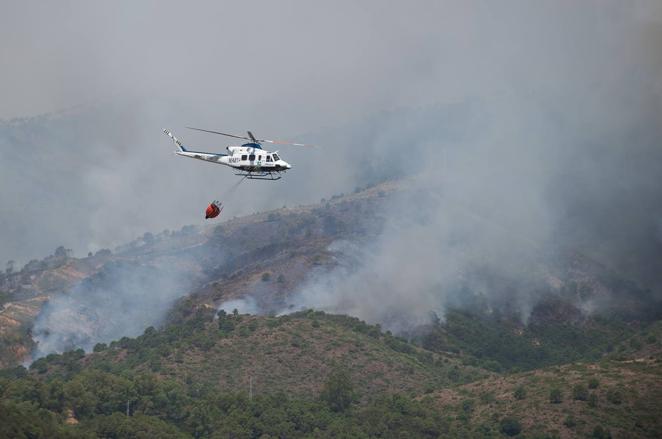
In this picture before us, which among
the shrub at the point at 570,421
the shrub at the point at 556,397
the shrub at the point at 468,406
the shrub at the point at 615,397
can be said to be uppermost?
the shrub at the point at 468,406

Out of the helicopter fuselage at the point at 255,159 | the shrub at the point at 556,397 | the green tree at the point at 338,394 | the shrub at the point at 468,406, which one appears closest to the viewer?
the helicopter fuselage at the point at 255,159

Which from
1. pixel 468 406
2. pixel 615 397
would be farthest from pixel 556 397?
pixel 468 406

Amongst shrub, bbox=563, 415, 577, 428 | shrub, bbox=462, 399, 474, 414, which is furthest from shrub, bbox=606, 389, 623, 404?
shrub, bbox=462, 399, 474, 414

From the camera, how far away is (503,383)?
190 m

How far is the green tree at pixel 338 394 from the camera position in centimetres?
19138

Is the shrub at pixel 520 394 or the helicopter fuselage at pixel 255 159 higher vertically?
the helicopter fuselage at pixel 255 159

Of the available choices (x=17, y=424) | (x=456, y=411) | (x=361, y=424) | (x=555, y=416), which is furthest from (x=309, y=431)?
(x=17, y=424)

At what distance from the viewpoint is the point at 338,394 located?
19300 centimetres

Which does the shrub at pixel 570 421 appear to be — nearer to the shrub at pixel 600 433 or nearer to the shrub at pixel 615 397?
the shrub at pixel 600 433

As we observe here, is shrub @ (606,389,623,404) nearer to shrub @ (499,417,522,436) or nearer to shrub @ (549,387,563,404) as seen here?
shrub @ (549,387,563,404)

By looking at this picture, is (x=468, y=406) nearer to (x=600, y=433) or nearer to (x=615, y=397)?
(x=615, y=397)

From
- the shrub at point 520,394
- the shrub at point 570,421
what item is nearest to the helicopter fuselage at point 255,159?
the shrub at point 570,421

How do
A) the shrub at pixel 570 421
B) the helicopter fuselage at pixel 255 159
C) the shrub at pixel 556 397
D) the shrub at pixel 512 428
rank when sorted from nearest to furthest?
the helicopter fuselage at pixel 255 159
the shrub at pixel 570 421
the shrub at pixel 512 428
the shrub at pixel 556 397

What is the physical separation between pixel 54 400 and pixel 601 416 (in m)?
77.8
